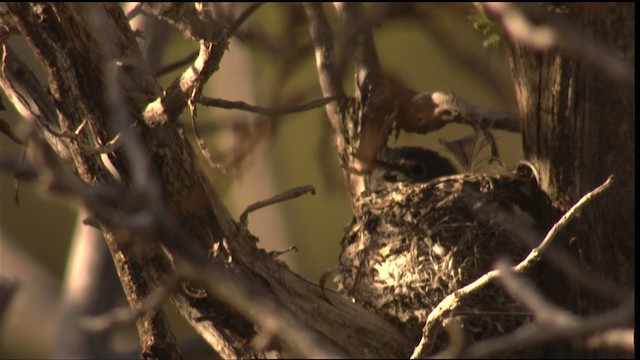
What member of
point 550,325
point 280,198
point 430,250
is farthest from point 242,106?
point 550,325

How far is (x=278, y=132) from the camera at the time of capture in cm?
431

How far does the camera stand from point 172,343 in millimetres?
2178

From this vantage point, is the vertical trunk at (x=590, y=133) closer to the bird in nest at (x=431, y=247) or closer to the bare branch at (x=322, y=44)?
the bird in nest at (x=431, y=247)

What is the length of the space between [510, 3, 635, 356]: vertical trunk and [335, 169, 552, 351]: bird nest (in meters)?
0.26

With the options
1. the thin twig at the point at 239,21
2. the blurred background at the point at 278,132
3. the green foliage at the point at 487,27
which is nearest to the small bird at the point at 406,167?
the blurred background at the point at 278,132

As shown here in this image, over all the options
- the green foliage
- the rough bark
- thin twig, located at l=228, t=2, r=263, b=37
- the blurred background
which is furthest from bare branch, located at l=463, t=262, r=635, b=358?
the green foliage

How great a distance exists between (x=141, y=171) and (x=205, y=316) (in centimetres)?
108

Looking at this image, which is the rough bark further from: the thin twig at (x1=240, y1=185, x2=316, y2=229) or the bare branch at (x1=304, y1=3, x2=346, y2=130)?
the bare branch at (x1=304, y1=3, x2=346, y2=130)

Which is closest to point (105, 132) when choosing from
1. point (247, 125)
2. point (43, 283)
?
point (247, 125)

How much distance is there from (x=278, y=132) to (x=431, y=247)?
1.49 m

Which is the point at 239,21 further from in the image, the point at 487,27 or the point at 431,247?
the point at 431,247

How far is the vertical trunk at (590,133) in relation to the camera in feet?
7.73

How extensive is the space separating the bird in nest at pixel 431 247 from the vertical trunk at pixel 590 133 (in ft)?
0.69

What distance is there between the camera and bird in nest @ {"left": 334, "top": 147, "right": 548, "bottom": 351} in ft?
9.03
